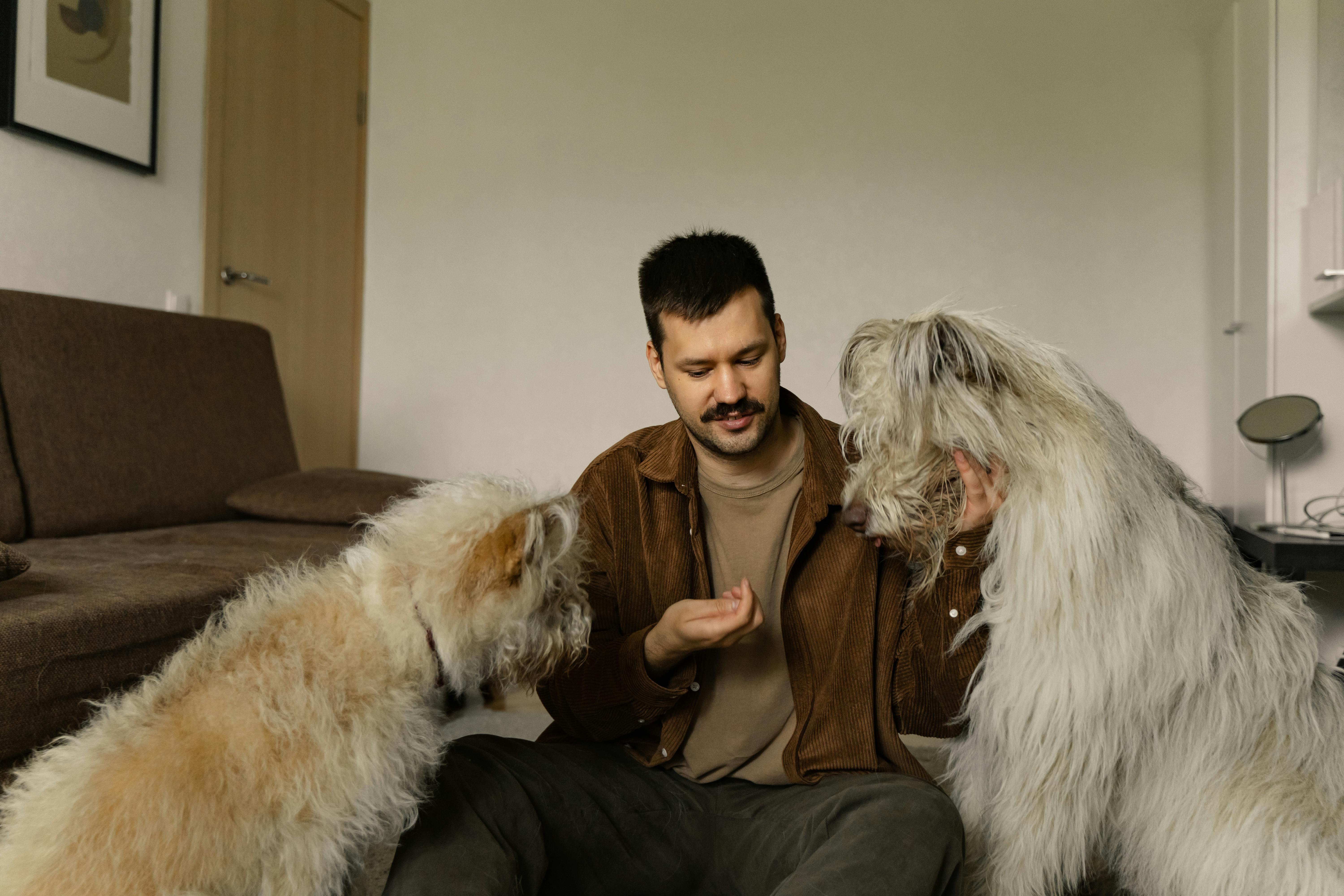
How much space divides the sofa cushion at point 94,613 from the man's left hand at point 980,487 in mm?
1719

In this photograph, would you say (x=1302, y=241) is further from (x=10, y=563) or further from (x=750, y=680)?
(x=10, y=563)

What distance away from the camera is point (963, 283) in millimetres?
4141

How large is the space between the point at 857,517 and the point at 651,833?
0.65 meters

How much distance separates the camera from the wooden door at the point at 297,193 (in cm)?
429

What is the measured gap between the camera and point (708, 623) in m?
1.35

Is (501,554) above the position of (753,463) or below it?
below

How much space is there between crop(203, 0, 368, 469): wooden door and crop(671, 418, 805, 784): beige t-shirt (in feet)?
A: 11.4

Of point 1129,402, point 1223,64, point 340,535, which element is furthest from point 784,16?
point 340,535

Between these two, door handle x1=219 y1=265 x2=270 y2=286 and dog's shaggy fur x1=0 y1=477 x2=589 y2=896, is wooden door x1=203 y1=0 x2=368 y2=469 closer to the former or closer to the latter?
door handle x1=219 y1=265 x2=270 y2=286

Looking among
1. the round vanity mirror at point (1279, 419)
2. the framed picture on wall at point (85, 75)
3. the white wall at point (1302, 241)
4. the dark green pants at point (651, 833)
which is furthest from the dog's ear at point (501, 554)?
the framed picture on wall at point (85, 75)

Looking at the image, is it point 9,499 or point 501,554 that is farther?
point 9,499

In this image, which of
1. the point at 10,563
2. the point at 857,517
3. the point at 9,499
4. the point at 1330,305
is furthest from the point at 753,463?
the point at 9,499

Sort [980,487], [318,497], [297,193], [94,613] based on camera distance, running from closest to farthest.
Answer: [980,487]
[94,613]
[318,497]
[297,193]

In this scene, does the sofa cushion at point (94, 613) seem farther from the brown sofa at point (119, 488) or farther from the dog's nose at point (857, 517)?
the dog's nose at point (857, 517)
